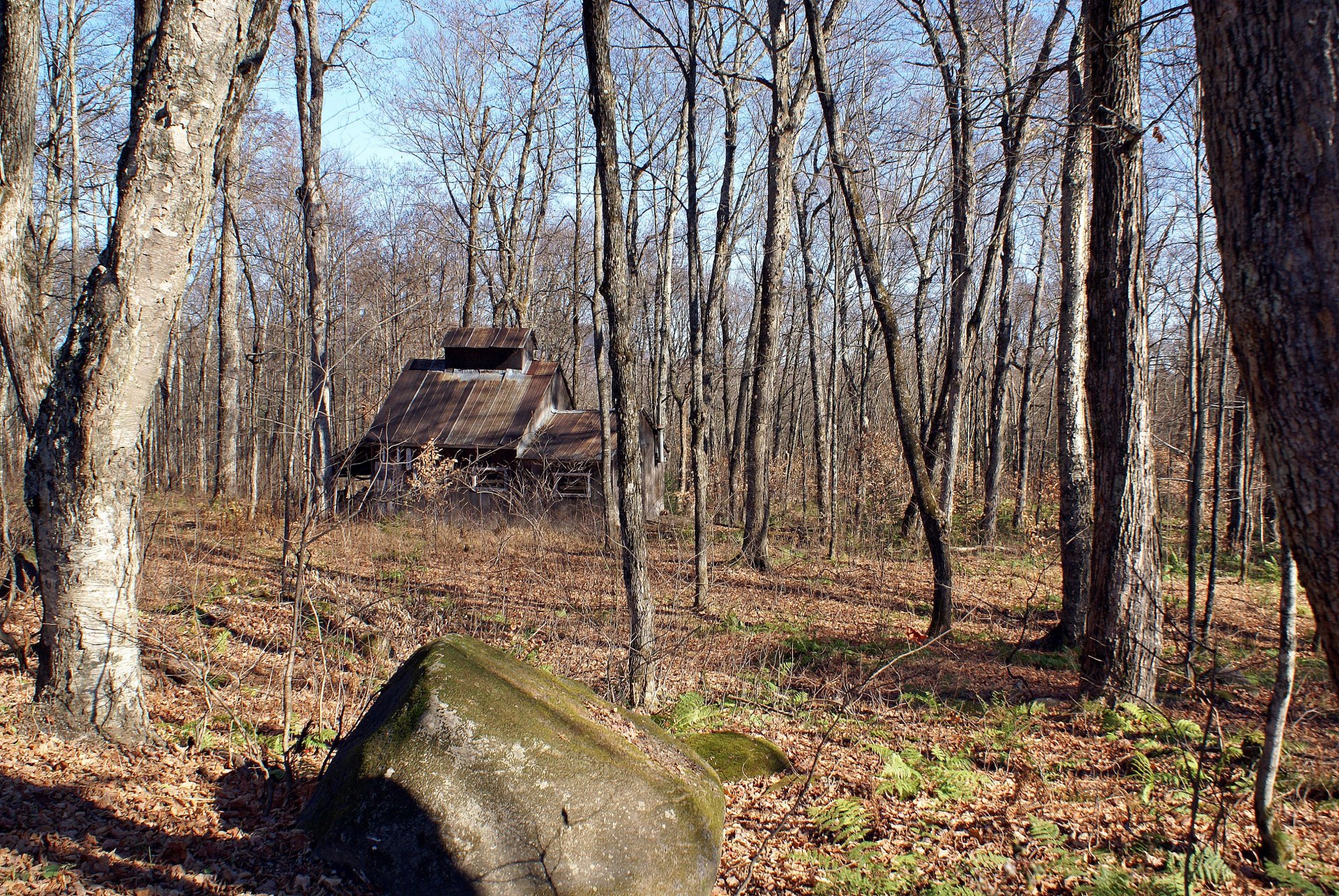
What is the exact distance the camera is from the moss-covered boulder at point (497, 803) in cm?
337

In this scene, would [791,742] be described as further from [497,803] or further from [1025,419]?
[1025,419]

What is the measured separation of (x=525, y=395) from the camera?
20.4 m

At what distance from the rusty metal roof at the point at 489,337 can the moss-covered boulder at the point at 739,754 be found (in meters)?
16.6

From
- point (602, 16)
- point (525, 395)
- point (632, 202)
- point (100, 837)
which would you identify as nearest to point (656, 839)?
point (100, 837)

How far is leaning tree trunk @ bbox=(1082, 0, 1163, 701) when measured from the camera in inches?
244

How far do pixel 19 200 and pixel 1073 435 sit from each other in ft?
36.1

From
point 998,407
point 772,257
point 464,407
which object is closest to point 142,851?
point 772,257

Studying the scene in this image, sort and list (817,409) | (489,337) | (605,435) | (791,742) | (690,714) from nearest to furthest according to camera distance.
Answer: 1. (791,742)
2. (690,714)
3. (605,435)
4. (817,409)
5. (489,337)

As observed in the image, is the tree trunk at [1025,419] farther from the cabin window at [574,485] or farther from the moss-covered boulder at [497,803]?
the moss-covered boulder at [497,803]

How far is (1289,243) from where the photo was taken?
2207 mm

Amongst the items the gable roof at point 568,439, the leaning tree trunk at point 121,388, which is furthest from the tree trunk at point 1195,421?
the gable roof at point 568,439

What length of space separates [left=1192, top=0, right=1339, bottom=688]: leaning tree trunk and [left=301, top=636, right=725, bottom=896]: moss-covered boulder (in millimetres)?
2801

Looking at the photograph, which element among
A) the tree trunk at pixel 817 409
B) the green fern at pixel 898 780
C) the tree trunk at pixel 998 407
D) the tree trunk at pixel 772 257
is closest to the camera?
the green fern at pixel 898 780

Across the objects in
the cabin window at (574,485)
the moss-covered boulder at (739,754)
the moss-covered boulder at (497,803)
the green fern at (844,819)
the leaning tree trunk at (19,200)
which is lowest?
the moss-covered boulder at (739,754)
